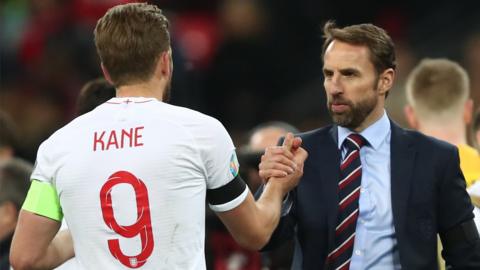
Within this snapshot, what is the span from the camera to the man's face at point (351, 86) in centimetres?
454

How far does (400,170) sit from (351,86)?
409 millimetres

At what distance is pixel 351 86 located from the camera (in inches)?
180

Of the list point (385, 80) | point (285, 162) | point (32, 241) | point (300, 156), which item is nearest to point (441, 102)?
point (385, 80)

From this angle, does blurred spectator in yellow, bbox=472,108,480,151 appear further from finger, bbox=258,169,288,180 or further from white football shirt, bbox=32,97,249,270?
white football shirt, bbox=32,97,249,270

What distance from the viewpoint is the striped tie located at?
440 centimetres

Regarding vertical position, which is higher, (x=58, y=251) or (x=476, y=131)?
(x=58, y=251)

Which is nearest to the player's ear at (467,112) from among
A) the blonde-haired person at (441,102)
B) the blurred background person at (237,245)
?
the blonde-haired person at (441,102)

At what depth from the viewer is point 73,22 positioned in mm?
10867

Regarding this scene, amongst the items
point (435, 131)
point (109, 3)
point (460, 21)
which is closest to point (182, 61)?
point (109, 3)

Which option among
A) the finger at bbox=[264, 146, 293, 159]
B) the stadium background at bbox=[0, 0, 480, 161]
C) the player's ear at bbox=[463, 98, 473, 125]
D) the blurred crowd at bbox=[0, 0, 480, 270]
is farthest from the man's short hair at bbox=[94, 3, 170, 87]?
the stadium background at bbox=[0, 0, 480, 161]

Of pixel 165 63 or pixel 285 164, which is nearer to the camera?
pixel 165 63

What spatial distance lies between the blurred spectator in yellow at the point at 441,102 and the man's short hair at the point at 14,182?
2230mm

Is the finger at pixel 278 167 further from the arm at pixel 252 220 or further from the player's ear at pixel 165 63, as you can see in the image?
the player's ear at pixel 165 63

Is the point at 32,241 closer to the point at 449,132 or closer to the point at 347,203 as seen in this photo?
the point at 347,203
